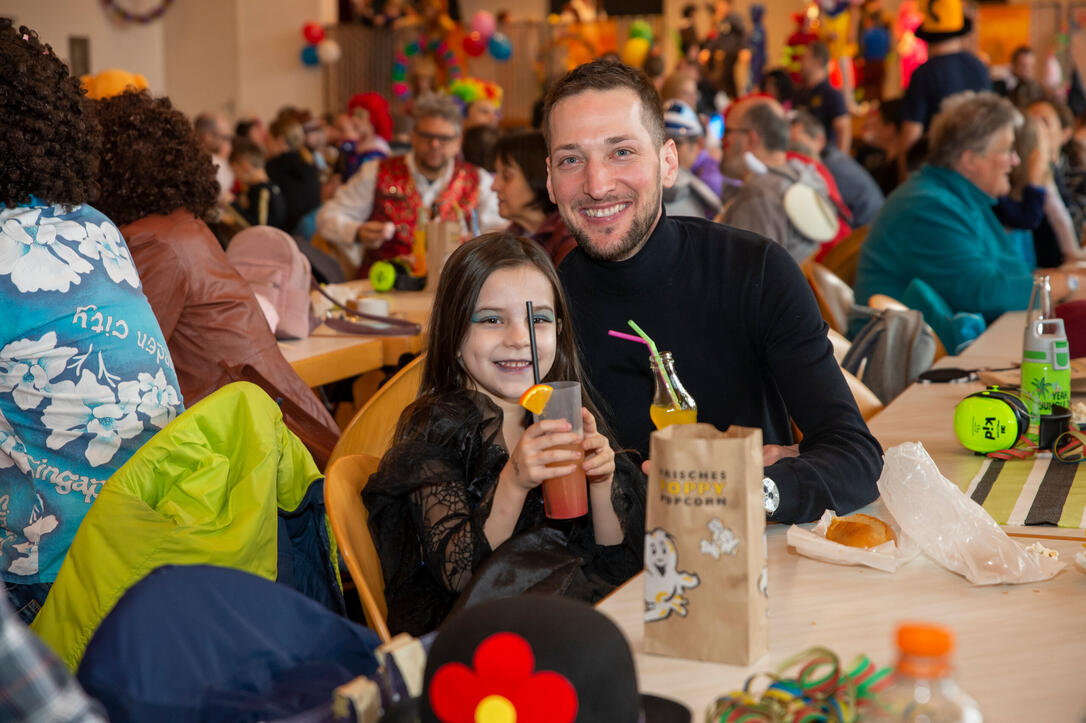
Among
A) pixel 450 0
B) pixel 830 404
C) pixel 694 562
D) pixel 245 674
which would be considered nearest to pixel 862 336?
pixel 830 404

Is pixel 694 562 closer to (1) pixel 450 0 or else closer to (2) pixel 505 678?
(2) pixel 505 678

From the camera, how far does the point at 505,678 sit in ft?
3.00

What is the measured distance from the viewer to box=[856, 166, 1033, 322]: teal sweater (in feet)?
12.6

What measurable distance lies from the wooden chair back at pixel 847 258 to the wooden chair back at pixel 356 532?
3.71 m

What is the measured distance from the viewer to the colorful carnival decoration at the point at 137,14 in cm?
1165

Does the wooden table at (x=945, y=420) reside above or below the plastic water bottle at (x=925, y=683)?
below

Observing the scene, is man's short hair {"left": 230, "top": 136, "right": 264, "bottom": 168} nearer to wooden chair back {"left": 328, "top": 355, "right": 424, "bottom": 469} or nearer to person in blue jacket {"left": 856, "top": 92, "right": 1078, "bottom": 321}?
person in blue jacket {"left": 856, "top": 92, "right": 1078, "bottom": 321}

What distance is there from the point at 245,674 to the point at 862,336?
2.45 metres

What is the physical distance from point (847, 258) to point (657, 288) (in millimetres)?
3177

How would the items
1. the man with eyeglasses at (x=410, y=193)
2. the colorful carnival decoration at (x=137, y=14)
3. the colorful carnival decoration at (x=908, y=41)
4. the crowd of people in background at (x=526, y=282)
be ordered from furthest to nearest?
the colorful carnival decoration at (x=908, y=41), the colorful carnival decoration at (x=137, y=14), the man with eyeglasses at (x=410, y=193), the crowd of people in background at (x=526, y=282)

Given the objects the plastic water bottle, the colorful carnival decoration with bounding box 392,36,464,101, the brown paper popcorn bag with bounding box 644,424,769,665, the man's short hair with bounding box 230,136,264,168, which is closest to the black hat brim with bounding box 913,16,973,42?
the man's short hair with bounding box 230,136,264,168

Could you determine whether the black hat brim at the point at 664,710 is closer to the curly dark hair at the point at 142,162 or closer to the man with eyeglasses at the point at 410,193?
the curly dark hair at the point at 142,162

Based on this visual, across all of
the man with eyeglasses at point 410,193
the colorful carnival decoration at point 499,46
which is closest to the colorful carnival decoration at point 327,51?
the colorful carnival decoration at point 499,46

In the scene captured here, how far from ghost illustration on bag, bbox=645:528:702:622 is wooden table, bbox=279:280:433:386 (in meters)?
2.09
